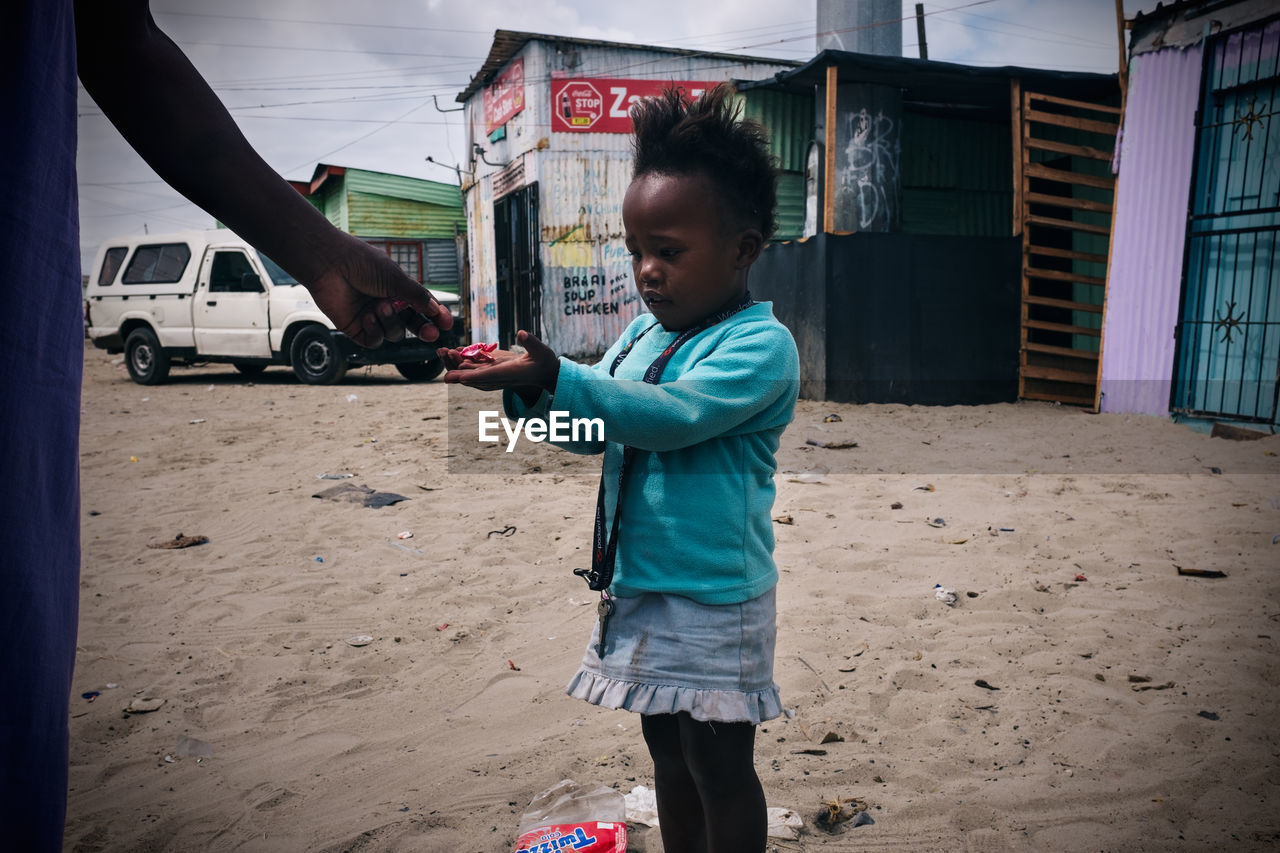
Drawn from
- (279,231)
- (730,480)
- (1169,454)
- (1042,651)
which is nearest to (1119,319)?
(1169,454)

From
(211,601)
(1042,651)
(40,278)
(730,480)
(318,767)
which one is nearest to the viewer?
(40,278)

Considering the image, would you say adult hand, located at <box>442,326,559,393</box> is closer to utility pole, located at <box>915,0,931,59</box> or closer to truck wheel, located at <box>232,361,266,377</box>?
truck wheel, located at <box>232,361,266,377</box>

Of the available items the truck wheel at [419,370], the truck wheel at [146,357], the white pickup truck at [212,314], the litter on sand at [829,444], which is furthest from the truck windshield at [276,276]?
the litter on sand at [829,444]

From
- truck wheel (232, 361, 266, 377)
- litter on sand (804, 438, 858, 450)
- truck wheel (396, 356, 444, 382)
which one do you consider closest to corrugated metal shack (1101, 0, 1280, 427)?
litter on sand (804, 438, 858, 450)

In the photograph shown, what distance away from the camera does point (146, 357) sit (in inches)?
441

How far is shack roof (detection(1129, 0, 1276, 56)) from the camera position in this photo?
6238 millimetres

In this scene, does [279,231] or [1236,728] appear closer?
[279,231]

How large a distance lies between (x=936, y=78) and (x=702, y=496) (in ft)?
28.2

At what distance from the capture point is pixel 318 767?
2.26 m

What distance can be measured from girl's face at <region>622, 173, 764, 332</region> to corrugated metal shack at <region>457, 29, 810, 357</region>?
467 inches

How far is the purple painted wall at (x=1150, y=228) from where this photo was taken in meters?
6.84

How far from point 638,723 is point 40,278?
6.72ft

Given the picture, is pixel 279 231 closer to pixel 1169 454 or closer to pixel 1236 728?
pixel 1236 728

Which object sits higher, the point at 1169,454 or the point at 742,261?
the point at 742,261
